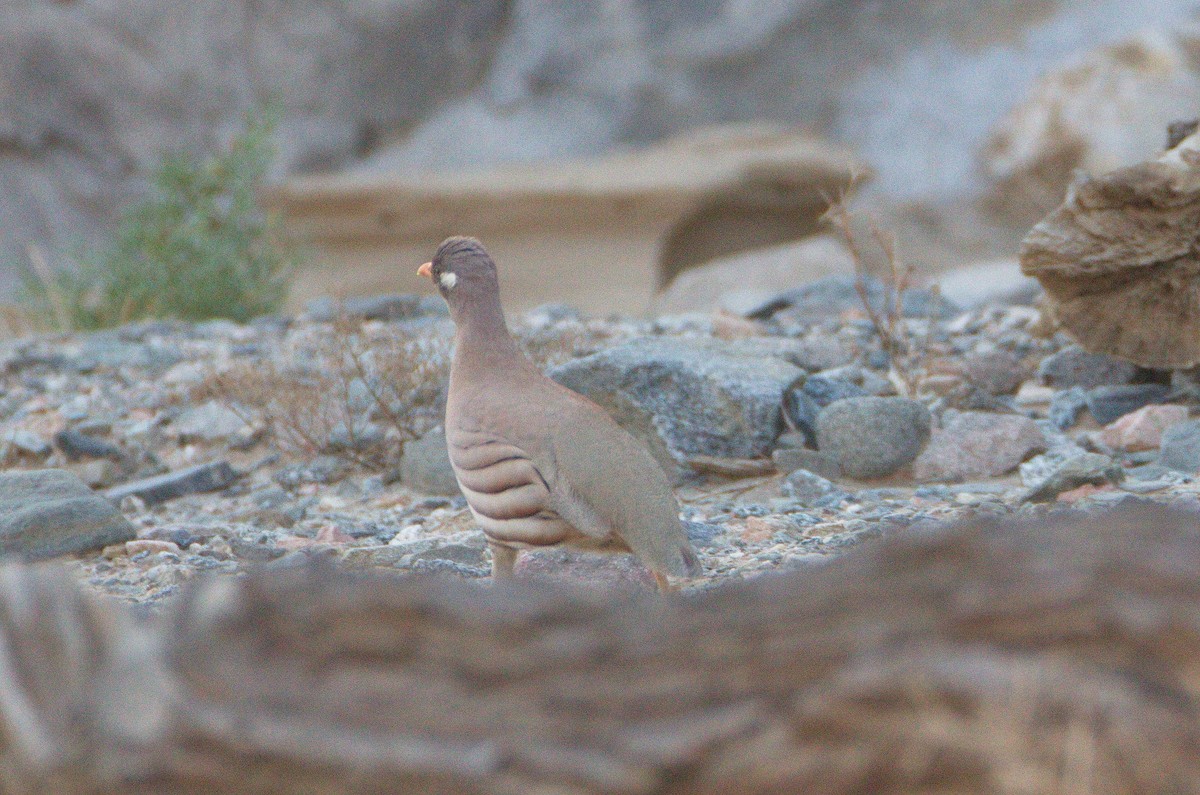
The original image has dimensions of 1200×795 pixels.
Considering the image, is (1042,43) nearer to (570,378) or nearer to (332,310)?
(332,310)

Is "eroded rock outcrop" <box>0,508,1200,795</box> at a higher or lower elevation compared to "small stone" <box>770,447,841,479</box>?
lower

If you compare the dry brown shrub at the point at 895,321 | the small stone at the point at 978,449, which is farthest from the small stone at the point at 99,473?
the small stone at the point at 978,449

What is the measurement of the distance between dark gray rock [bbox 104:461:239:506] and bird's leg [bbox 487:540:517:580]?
6.44ft

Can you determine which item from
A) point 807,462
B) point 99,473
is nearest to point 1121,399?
point 807,462

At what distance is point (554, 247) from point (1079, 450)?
7.11 m

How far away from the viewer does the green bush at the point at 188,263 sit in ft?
26.5

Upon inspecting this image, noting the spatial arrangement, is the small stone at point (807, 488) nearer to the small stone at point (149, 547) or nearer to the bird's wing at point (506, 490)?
the bird's wing at point (506, 490)

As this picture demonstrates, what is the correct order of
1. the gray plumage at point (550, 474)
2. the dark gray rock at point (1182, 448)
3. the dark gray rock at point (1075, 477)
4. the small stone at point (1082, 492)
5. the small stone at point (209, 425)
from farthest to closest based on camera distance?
the small stone at point (209, 425), the dark gray rock at point (1182, 448), the dark gray rock at point (1075, 477), the small stone at point (1082, 492), the gray plumage at point (550, 474)

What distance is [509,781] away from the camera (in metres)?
1.40

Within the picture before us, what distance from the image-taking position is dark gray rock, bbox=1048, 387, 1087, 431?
16.5 ft

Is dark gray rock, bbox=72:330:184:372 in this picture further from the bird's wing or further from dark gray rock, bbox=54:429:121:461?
the bird's wing

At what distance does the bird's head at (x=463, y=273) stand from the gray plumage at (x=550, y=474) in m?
0.21

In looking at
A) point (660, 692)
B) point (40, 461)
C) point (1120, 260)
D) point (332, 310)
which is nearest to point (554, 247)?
point (332, 310)

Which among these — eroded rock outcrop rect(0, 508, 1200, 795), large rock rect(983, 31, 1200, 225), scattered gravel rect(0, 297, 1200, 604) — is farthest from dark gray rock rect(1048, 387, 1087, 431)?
large rock rect(983, 31, 1200, 225)
